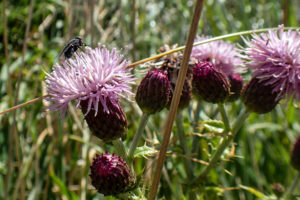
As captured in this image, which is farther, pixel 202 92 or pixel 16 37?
pixel 16 37

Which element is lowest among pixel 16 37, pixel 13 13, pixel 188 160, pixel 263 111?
pixel 188 160

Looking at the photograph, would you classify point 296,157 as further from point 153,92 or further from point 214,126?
point 153,92

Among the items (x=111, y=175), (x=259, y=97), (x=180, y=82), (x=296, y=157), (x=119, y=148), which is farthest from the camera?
(x=296, y=157)

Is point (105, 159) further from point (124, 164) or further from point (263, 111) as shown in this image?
point (263, 111)

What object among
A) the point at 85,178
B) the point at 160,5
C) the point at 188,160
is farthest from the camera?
the point at 160,5

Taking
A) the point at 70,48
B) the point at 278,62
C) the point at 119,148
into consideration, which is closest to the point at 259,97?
the point at 278,62

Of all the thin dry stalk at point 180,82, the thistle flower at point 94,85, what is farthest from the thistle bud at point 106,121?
the thin dry stalk at point 180,82

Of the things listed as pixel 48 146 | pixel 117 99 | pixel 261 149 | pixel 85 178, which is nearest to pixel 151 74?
pixel 117 99
